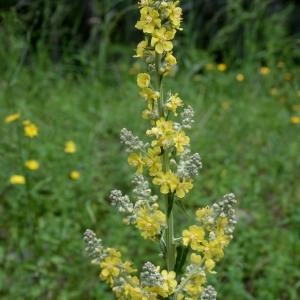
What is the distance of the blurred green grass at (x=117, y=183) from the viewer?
10.2 feet

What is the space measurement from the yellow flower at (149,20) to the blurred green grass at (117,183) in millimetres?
1349

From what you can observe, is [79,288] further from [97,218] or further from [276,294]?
[276,294]

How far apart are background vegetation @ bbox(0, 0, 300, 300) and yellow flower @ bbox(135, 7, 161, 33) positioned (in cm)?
134

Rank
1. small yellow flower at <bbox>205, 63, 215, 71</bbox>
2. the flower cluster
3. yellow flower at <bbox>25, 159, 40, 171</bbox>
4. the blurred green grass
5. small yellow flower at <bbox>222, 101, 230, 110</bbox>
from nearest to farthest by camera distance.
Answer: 1. the blurred green grass
2. the flower cluster
3. yellow flower at <bbox>25, 159, 40, 171</bbox>
4. small yellow flower at <bbox>222, 101, 230, 110</bbox>
5. small yellow flower at <bbox>205, 63, 215, 71</bbox>

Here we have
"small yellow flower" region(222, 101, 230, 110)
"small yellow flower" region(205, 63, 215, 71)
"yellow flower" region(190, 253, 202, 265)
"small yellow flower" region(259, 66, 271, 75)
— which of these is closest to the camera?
"yellow flower" region(190, 253, 202, 265)

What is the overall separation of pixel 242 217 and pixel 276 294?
486 millimetres

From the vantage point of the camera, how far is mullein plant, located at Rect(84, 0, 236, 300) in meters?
1.67

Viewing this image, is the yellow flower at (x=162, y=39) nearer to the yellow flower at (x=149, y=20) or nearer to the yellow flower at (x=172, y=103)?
the yellow flower at (x=149, y=20)

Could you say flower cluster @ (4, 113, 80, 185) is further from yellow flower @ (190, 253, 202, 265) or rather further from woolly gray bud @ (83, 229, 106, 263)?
yellow flower @ (190, 253, 202, 265)

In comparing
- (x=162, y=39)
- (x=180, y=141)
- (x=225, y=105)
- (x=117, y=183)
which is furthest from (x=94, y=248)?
(x=225, y=105)

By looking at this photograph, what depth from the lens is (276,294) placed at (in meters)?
3.09

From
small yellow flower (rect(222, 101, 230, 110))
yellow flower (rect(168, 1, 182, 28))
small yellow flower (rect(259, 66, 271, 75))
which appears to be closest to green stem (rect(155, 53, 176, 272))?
yellow flower (rect(168, 1, 182, 28))

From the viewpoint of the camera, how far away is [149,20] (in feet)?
5.38

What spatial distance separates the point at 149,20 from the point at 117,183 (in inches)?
88.6
